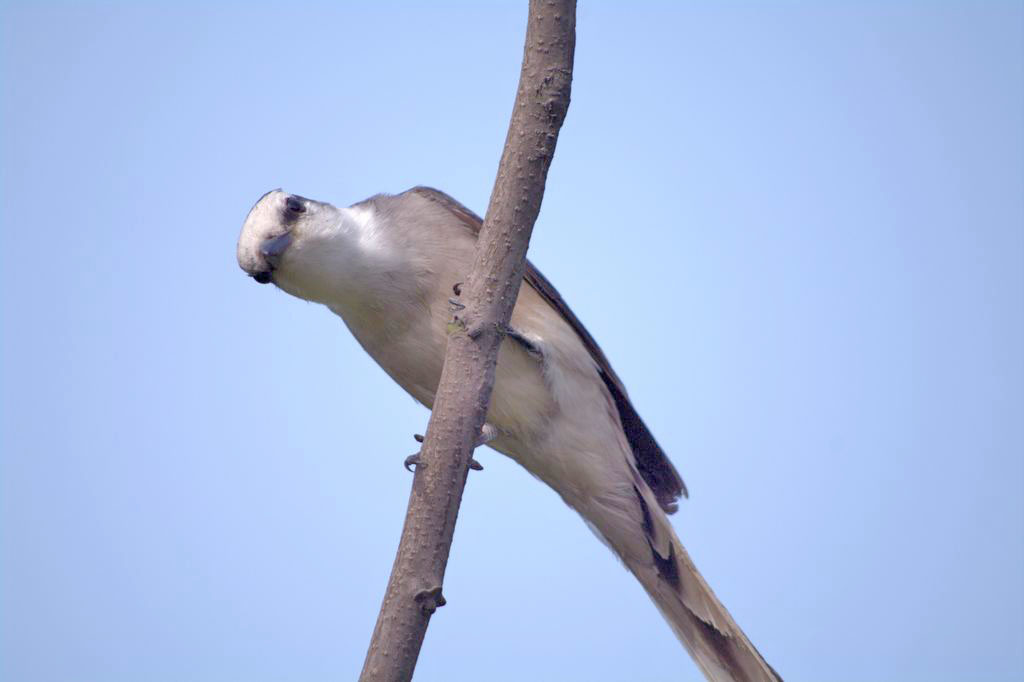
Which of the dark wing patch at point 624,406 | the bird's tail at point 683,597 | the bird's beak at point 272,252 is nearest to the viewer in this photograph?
the bird's beak at point 272,252

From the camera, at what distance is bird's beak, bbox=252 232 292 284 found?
364 cm

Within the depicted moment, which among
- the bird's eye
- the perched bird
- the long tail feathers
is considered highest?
the bird's eye

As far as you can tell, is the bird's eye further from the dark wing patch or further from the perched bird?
the dark wing patch

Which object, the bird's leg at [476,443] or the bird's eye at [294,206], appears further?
the bird's eye at [294,206]

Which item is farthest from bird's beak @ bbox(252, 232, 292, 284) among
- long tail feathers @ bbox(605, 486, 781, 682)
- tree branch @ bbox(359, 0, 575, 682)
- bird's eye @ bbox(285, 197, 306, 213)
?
long tail feathers @ bbox(605, 486, 781, 682)

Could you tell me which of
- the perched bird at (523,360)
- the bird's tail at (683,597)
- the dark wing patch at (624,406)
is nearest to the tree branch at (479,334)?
the perched bird at (523,360)

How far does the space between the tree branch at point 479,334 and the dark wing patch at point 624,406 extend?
134 centimetres

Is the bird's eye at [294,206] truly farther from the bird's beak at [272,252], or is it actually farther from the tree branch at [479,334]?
the tree branch at [479,334]

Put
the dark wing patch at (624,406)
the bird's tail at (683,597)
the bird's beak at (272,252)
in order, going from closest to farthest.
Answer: the bird's beak at (272,252) → the bird's tail at (683,597) → the dark wing patch at (624,406)

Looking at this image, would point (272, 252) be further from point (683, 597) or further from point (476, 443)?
point (683, 597)

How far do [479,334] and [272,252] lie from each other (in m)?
1.20

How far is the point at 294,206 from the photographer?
3.78 meters

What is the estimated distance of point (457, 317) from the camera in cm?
278

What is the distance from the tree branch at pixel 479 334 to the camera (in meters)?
2.68
